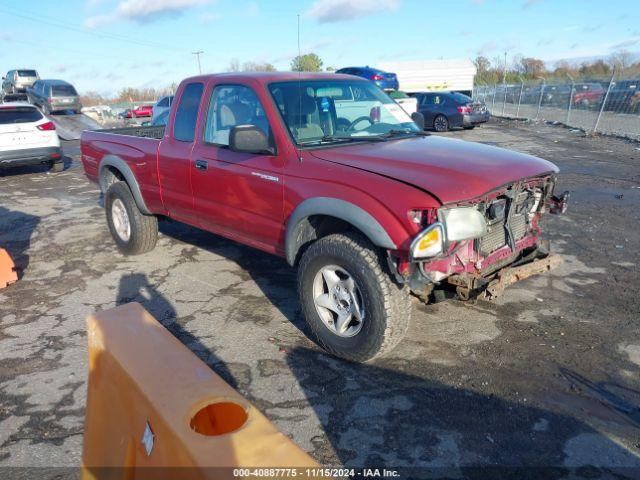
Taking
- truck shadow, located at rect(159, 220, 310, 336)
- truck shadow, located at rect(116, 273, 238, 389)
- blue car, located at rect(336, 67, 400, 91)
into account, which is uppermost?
blue car, located at rect(336, 67, 400, 91)

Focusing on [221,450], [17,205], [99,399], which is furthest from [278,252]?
[17,205]

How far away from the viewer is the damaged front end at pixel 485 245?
120 inches

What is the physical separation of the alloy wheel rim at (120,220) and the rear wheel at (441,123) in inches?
624

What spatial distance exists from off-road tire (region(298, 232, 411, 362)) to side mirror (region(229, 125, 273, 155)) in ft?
2.86

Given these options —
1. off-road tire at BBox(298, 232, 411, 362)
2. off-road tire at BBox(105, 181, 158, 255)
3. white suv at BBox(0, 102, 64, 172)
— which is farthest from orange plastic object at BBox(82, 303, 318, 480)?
white suv at BBox(0, 102, 64, 172)

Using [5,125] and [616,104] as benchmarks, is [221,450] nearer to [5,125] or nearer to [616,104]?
[5,125]

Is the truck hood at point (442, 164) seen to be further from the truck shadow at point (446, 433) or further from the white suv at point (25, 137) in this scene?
the white suv at point (25, 137)

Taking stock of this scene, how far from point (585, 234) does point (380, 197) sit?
14.2 ft

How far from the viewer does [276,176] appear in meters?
3.85

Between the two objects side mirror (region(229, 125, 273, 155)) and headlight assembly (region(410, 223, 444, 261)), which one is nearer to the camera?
headlight assembly (region(410, 223, 444, 261))

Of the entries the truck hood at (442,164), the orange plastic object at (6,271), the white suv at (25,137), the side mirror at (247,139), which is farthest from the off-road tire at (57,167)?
the truck hood at (442,164)

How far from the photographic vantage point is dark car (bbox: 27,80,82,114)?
22875 millimetres

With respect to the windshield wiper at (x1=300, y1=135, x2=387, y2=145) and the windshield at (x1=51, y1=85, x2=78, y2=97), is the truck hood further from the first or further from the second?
the windshield at (x1=51, y1=85, x2=78, y2=97)

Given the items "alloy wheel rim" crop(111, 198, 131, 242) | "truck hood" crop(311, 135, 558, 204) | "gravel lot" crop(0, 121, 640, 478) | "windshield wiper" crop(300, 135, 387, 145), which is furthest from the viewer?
"alloy wheel rim" crop(111, 198, 131, 242)
